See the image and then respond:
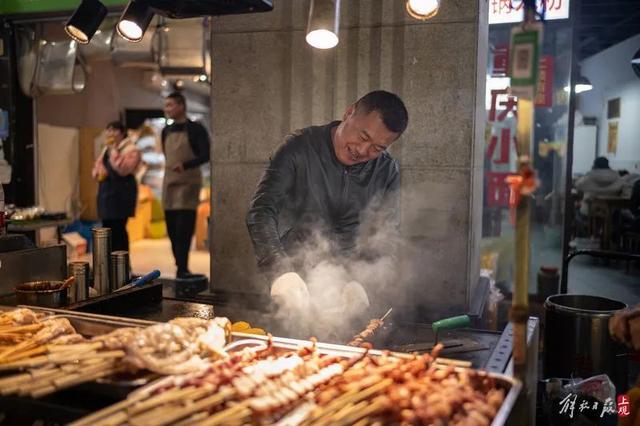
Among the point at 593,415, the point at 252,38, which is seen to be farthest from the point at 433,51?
the point at 593,415

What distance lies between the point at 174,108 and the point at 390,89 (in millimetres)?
3801

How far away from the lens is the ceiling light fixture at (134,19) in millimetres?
3650

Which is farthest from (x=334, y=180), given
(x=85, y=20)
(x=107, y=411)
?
(x=107, y=411)

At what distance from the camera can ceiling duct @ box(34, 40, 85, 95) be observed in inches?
311

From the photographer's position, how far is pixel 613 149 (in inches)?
551

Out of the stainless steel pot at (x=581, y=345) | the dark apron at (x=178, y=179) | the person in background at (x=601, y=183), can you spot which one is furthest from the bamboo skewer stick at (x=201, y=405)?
the person in background at (x=601, y=183)

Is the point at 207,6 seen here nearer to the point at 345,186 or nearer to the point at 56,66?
the point at 345,186

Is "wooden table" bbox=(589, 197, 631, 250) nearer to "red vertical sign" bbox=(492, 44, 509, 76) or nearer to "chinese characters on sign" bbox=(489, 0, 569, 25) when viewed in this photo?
"red vertical sign" bbox=(492, 44, 509, 76)

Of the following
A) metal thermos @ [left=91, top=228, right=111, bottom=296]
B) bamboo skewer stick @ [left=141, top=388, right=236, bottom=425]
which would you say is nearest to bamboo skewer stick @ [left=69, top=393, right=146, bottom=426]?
bamboo skewer stick @ [left=141, top=388, right=236, bottom=425]

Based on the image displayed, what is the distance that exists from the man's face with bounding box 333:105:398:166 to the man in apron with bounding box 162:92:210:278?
3796 millimetres

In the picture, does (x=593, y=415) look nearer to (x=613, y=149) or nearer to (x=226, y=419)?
(x=226, y=419)

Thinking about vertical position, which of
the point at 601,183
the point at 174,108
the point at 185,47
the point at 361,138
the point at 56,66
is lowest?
the point at 601,183

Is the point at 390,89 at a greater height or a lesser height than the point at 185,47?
lesser

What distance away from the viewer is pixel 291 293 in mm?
3230
